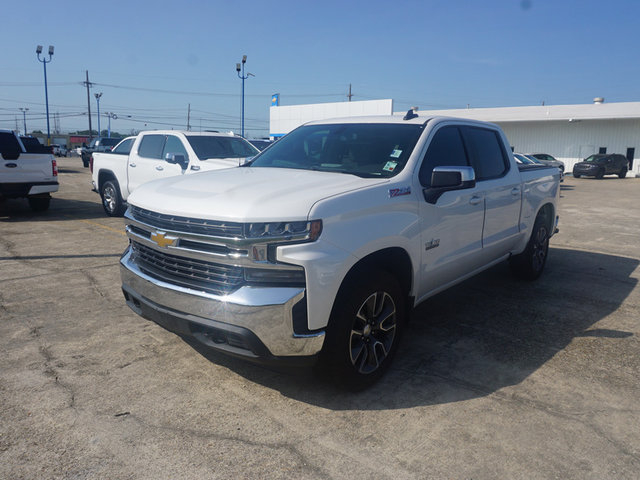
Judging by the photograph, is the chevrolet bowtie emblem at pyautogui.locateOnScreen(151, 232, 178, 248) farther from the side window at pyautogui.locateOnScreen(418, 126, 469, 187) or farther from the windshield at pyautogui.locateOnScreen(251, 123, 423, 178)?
the side window at pyautogui.locateOnScreen(418, 126, 469, 187)

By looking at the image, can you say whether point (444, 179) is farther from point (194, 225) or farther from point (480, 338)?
point (194, 225)

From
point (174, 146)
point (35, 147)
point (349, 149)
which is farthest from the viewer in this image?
point (35, 147)

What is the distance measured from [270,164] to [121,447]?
264cm

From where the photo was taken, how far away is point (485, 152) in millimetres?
5129

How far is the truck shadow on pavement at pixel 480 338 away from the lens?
3.53 meters

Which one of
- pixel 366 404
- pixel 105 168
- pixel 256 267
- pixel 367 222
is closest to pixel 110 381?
pixel 256 267

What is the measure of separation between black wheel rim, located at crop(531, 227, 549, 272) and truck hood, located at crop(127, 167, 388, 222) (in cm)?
344

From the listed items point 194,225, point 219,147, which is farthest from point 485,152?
point 219,147

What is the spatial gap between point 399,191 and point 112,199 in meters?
9.35

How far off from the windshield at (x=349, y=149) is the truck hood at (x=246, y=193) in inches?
10.5

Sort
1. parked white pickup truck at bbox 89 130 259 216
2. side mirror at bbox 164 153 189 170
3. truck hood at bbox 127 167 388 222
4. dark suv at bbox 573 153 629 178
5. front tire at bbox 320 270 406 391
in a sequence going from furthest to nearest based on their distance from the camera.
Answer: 1. dark suv at bbox 573 153 629 178
2. parked white pickup truck at bbox 89 130 259 216
3. side mirror at bbox 164 153 189 170
4. front tire at bbox 320 270 406 391
5. truck hood at bbox 127 167 388 222

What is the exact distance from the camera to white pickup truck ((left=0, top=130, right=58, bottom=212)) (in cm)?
1053

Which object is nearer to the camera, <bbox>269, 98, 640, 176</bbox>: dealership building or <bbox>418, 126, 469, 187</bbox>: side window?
<bbox>418, 126, 469, 187</bbox>: side window

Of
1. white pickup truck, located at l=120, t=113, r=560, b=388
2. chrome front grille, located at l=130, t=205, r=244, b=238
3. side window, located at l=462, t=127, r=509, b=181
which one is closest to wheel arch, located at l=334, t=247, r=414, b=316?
white pickup truck, located at l=120, t=113, r=560, b=388
